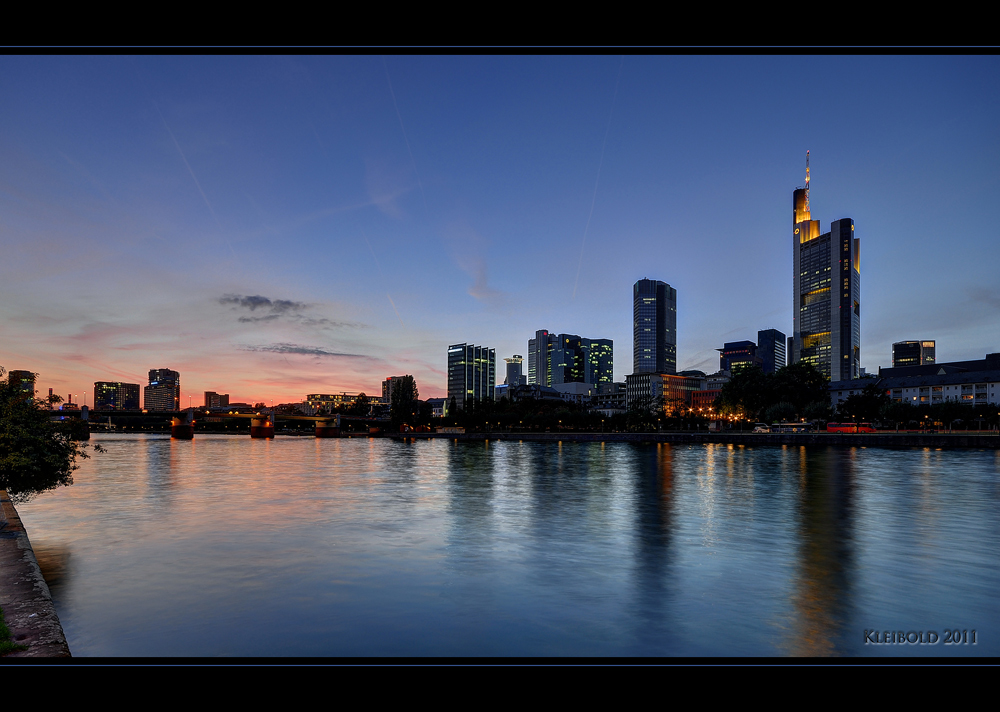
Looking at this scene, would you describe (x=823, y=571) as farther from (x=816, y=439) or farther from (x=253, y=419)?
(x=253, y=419)

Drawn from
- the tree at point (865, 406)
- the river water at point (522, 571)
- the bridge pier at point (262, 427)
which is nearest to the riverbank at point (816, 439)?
the tree at point (865, 406)

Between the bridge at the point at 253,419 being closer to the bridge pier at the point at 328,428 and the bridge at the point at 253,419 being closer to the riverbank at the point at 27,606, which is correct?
the bridge pier at the point at 328,428

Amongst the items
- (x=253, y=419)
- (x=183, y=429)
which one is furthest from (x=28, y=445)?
(x=253, y=419)

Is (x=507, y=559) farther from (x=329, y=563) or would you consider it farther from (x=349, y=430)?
(x=349, y=430)

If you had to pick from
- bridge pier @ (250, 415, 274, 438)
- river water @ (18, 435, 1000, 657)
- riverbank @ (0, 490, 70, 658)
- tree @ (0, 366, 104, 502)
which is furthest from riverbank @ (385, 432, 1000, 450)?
riverbank @ (0, 490, 70, 658)

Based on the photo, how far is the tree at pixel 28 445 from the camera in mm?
13352

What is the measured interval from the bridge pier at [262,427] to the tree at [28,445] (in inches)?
5497

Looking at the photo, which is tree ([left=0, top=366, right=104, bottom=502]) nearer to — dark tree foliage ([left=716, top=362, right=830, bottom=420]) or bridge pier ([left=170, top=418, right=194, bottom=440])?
dark tree foliage ([left=716, top=362, right=830, bottom=420])

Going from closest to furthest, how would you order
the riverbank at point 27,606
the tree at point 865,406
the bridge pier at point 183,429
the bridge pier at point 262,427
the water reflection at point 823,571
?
the riverbank at point 27,606
the water reflection at point 823,571
the tree at point 865,406
the bridge pier at point 183,429
the bridge pier at point 262,427

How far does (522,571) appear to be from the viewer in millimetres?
15492

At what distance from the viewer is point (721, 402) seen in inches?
5404

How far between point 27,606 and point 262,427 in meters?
150
